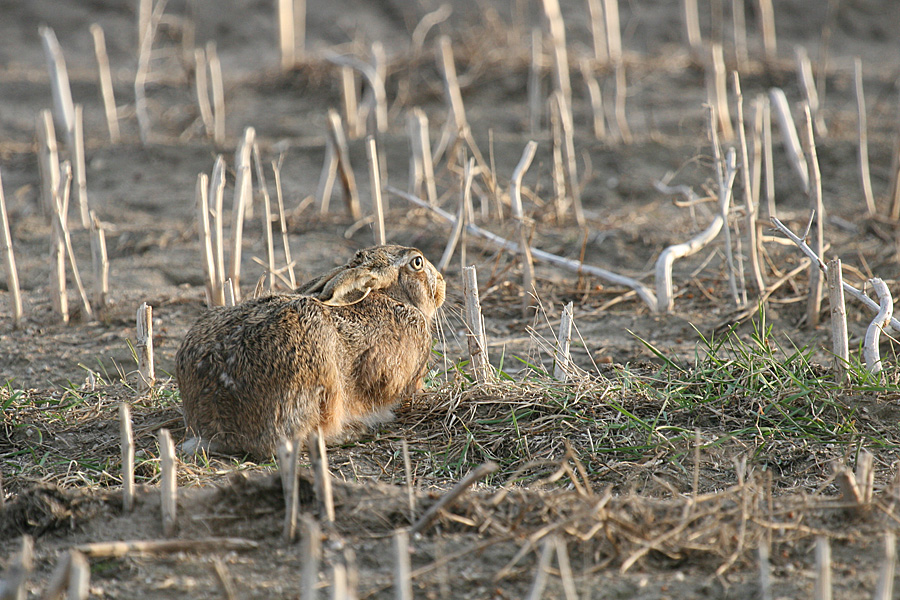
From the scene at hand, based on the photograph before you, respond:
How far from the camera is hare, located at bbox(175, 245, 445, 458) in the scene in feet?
11.1

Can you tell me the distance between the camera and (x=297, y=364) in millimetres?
3395

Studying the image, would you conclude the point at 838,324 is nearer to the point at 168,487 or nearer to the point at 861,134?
the point at 168,487

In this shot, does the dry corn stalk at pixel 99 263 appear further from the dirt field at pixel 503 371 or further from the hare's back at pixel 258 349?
the hare's back at pixel 258 349

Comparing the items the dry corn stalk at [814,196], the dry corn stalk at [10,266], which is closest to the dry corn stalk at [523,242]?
the dry corn stalk at [814,196]

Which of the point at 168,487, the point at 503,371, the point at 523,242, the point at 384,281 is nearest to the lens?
the point at 168,487

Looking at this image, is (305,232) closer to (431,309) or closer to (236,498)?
(431,309)

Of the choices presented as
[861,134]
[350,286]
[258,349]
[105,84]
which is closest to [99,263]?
[350,286]

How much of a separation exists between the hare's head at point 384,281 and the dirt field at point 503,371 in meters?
0.22

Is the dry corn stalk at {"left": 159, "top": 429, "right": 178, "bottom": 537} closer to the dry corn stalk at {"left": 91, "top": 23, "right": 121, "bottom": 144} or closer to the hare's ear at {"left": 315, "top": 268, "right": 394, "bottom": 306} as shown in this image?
the hare's ear at {"left": 315, "top": 268, "right": 394, "bottom": 306}

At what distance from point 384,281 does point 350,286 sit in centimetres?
21

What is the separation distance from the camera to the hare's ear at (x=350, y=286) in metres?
3.71

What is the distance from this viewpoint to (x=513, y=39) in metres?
10.9

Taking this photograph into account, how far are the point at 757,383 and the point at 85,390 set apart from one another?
3.01 meters

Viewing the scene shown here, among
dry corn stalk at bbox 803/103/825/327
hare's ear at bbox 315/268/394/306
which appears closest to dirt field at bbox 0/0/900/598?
dry corn stalk at bbox 803/103/825/327
